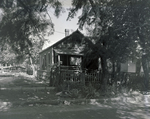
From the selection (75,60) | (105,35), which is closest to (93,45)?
(105,35)

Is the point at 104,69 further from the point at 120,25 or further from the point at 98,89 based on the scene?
the point at 120,25

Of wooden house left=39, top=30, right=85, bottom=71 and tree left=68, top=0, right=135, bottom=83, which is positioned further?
wooden house left=39, top=30, right=85, bottom=71

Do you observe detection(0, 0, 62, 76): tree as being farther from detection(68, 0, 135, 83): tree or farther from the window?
the window

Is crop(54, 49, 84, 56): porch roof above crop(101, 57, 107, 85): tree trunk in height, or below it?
above

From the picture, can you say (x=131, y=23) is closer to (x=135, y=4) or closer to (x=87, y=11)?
(x=135, y=4)

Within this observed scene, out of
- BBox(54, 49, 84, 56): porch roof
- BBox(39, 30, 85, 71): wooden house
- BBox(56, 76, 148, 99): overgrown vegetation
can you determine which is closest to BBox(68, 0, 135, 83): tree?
BBox(56, 76, 148, 99): overgrown vegetation

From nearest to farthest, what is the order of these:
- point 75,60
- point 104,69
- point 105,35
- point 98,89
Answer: point 105,35, point 98,89, point 104,69, point 75,60

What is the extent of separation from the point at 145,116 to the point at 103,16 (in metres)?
6.33

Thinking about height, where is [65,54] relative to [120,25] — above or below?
below

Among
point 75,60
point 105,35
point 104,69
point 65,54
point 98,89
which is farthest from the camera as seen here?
point 75,60

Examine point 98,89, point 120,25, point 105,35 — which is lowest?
point 98,89

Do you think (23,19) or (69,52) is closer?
(23,19)

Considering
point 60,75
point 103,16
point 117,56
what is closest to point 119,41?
point 117,56

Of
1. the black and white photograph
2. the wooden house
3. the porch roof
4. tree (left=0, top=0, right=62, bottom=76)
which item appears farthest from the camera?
the wooden house
